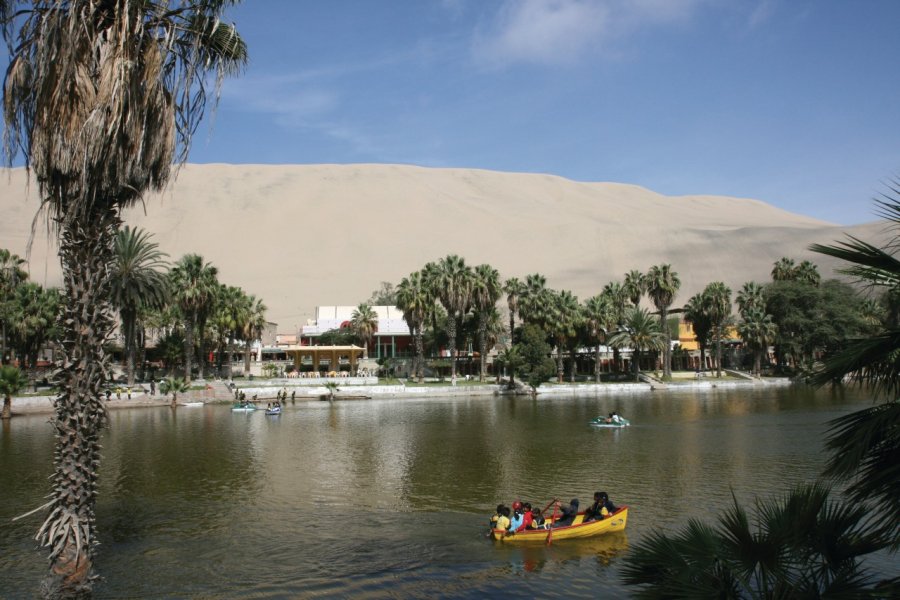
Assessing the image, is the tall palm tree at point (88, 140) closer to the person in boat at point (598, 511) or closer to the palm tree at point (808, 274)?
the person in boat at point (598, 511)

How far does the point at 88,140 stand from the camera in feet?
33.0

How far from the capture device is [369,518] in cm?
1841

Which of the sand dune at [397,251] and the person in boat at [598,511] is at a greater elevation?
the sand dune at [397,251]

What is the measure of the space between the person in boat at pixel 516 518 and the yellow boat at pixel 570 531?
0.46ft

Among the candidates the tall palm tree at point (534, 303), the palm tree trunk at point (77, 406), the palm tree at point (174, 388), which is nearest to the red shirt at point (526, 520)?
the palm tree trunk at point (77, 406)

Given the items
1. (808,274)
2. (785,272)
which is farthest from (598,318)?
(808,274)

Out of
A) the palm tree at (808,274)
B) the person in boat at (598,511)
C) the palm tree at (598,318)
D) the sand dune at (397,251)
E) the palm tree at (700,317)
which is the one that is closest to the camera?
the person in boat at (598,511)

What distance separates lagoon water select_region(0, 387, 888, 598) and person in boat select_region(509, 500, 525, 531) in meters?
0.54

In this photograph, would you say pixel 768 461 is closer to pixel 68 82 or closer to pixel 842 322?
pixel 68 82

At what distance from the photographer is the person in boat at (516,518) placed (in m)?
16.1

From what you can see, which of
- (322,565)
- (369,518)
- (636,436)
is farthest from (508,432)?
(322,565)

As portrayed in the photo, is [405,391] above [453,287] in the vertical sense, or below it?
below

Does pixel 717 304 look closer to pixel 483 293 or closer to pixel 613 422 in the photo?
pixel 483 293

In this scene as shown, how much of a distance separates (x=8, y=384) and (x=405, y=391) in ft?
95.6
